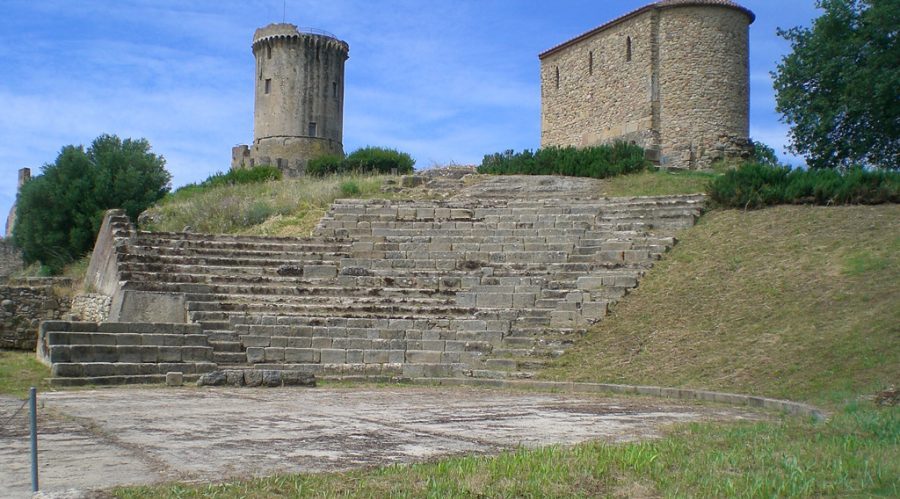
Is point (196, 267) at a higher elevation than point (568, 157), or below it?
below

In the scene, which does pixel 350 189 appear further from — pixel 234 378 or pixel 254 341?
pixel 234 378

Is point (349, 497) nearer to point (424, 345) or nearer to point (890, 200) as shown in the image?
point (424, 345)

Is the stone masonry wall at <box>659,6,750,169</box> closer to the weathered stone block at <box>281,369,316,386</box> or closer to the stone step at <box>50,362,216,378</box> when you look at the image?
the weathered stone block at <box>281,369,316,386</box>

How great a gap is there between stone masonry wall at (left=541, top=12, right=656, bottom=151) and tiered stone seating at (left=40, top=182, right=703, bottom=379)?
12292 mm

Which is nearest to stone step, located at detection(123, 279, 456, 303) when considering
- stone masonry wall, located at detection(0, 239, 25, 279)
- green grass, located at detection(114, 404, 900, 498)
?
green grass, located at detection(114, 404, 900, 498)

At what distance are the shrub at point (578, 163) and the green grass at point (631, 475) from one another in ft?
61.2

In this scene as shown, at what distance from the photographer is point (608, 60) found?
108ft

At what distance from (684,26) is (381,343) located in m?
21.2

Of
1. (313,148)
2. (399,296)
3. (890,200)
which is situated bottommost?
(399,296)

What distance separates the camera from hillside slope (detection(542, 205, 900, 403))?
34.5 ft

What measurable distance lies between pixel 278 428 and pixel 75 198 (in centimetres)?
2560

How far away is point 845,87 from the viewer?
83.3 feet

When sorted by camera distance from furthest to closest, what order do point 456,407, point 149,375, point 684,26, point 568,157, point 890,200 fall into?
point 684,26 < point 568,157 < point 890,200 < point 149,375 < point 456,407

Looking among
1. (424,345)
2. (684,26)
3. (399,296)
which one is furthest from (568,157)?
(424,345)
